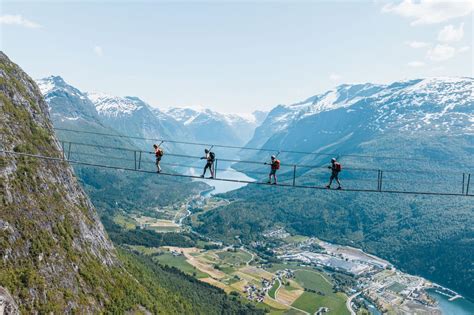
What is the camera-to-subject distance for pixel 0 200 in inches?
3430

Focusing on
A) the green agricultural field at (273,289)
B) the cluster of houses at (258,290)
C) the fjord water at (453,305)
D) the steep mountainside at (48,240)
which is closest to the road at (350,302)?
the green agricultural field at (273,289)

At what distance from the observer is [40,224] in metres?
95.1

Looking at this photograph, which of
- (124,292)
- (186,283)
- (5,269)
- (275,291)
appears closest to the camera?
(5,269)

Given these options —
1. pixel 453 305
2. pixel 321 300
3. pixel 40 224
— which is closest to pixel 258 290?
pixel 321 300

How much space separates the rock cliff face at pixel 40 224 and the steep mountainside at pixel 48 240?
200 millimetres

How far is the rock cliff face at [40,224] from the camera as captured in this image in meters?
81.2

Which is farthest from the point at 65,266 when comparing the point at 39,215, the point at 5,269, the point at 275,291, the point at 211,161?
the point at 275,291

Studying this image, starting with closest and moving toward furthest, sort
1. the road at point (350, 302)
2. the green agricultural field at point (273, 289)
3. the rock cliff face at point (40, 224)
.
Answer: the rock cliff face at point (40, 224) → the road at point (350, 302) → the green agricultural field at point (273, 289)

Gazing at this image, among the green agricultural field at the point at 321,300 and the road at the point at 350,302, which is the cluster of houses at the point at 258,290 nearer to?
the green agricultural field at the point at 321,300

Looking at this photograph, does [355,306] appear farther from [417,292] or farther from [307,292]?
[417,292]

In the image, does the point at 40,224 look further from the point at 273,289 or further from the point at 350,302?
the point at 350,302

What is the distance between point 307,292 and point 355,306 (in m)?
21.1

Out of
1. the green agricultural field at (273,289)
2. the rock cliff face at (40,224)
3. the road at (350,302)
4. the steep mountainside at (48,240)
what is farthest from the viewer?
the green agricultural field at (273,289)

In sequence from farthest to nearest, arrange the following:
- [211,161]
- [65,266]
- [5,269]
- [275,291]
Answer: [275,291] < [65,266] < [5,269] < [211,161]
